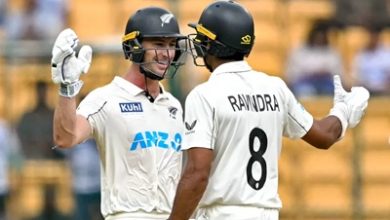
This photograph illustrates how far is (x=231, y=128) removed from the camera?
6434 millimetres

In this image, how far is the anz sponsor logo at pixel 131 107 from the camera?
725cm

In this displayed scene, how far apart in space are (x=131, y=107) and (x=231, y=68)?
910 mm

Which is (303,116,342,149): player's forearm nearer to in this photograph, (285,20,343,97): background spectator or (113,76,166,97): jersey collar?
(113,76,166,97): jersey collar

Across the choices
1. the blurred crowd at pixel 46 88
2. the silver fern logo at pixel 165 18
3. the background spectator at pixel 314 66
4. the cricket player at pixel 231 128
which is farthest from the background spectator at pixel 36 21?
the cricket player at pixel 231 128

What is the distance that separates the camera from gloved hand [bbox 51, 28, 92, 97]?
6.52 metres

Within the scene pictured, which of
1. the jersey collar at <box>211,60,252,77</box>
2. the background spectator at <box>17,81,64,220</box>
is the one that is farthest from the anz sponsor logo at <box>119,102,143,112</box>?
the background spectator at <box>17,81,64,220</box>

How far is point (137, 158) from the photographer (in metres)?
7.18

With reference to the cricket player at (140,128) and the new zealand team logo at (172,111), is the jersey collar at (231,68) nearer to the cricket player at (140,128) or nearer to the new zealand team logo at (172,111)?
the cricket player at (140,128)

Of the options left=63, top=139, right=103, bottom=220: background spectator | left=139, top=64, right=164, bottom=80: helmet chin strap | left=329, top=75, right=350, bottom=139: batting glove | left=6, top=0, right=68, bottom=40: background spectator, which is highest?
left=6, top=0, right=68, bottom=40: background spectator

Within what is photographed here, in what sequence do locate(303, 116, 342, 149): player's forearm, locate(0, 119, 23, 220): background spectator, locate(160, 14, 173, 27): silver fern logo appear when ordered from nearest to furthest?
locate(303, 116, 342, 149): player's forearm → locate(160, 14, 173, 27): silver fern logo → locate(0, 119, 23, 220): background spectator

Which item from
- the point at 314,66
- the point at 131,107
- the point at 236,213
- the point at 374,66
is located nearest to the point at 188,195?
the point at 236,213

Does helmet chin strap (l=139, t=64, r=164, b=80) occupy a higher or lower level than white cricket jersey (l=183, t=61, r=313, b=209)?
higher

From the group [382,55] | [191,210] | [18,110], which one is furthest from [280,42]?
[191,210]

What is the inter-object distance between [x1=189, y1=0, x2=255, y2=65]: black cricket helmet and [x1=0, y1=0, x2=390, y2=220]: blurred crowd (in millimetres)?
5003
